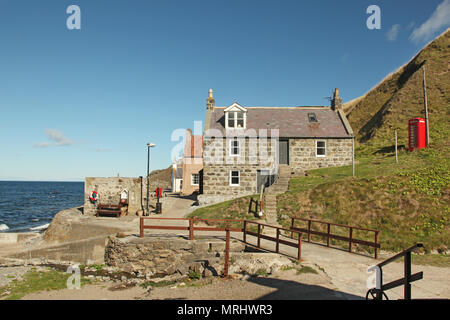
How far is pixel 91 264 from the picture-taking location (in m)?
18.1

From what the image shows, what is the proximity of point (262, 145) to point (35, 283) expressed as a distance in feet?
64.1

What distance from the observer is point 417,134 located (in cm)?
2891

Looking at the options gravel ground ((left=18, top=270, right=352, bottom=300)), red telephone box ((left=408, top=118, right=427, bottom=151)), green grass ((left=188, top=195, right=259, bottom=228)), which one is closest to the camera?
gravel ground ((left=18, top=270, right=352, bottom=300))

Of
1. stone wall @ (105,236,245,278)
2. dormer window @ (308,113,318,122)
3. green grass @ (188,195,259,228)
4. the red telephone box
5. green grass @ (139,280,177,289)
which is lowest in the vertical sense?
green grass @ (139,280,177,289)

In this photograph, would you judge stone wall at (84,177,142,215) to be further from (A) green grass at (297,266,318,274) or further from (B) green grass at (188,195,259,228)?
(A) green grass at (297,266,318,274)

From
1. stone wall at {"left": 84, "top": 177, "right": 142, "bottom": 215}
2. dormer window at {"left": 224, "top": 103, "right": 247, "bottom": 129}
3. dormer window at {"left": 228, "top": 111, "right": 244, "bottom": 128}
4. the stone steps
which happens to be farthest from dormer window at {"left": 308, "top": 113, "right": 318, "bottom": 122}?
stone wall at {"left": 84, "top": 177, "right": 142, "bottom": 215}

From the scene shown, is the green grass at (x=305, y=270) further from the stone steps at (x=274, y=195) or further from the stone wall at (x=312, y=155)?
the stone wall at (x=312, y=155)

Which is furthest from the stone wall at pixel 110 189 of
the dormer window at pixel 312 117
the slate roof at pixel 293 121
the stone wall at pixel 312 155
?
the dormer window at pixel 312 117

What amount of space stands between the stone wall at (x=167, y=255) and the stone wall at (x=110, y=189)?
29.0 ft

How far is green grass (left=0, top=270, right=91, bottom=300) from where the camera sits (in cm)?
1350

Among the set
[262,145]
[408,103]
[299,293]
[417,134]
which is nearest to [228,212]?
[262,145]

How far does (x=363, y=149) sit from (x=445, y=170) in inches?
756

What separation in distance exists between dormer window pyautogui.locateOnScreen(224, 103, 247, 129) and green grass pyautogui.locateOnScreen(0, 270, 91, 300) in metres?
17.4
